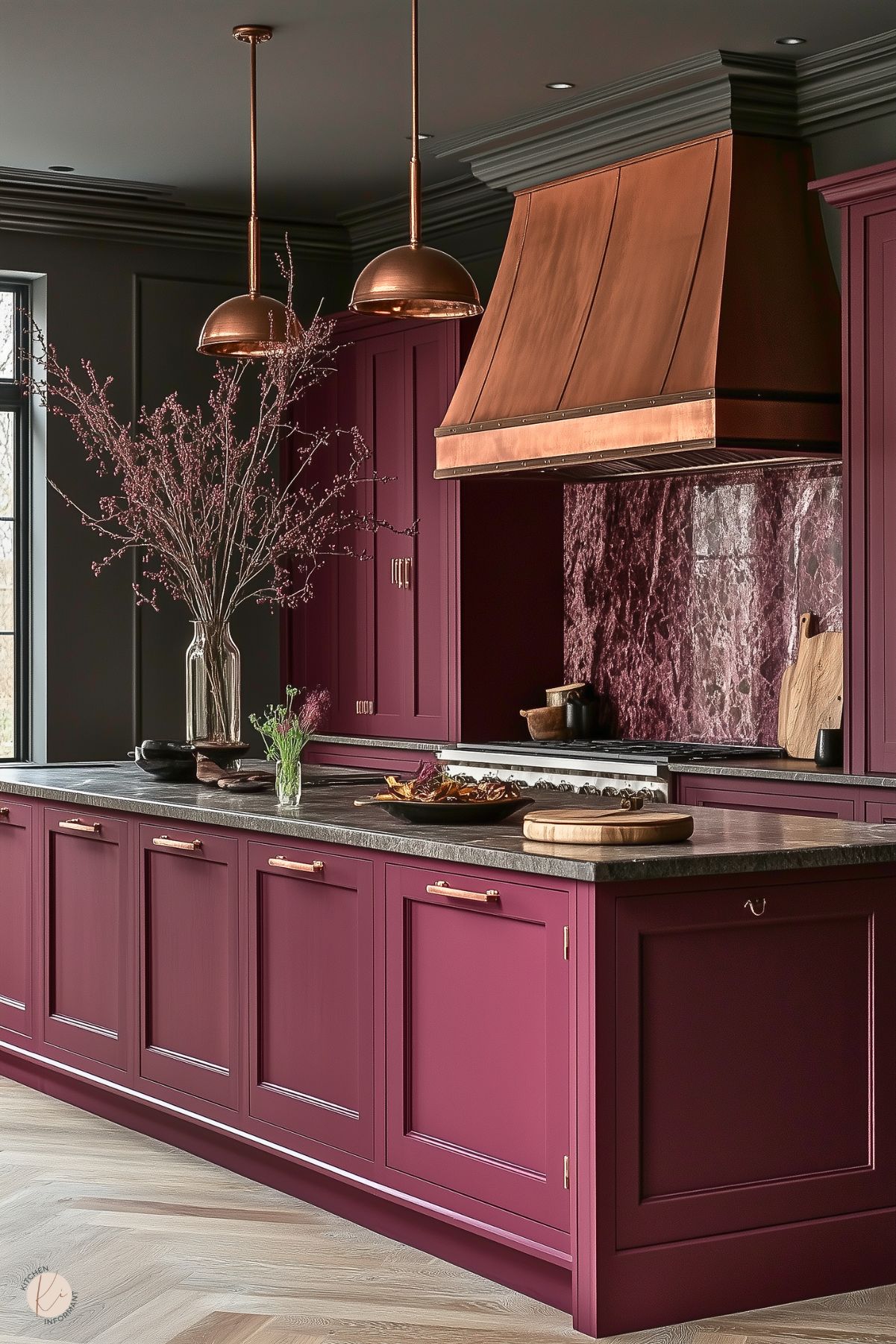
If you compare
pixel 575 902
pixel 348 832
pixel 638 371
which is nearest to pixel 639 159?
pixel 638 371

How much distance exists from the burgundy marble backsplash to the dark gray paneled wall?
166 cm

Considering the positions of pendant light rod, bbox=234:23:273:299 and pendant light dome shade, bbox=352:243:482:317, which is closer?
pendant light dome shade, bbox=352:243:482:317

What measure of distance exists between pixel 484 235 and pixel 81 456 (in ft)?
6.05

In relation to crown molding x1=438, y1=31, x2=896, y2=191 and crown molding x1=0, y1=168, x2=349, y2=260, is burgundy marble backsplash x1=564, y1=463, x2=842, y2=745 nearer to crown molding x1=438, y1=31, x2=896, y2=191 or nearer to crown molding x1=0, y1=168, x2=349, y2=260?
crown molding x1=438, y1=31, x2=896, y2=191

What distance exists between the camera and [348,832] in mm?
3668

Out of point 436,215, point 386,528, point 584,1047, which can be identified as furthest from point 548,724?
point 584,1047

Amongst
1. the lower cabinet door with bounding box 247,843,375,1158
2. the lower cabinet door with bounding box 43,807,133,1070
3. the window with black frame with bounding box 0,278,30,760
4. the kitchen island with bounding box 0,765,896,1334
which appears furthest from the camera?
the window with black frame with bounding box 0,278,30,760

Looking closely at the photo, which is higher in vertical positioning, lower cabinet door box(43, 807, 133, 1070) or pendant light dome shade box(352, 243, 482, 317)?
pendant light dome shade box(352, 243, 482, 317)

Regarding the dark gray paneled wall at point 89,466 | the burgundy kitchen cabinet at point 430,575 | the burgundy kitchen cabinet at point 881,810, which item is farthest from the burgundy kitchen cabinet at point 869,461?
the dark gray paneled wall at point 89,466

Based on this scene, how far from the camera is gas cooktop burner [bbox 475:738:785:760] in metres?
5.65

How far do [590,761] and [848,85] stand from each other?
7.40ft

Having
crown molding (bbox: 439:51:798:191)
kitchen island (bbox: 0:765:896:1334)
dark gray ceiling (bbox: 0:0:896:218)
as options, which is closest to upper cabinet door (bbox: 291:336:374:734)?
dark gray ceiling (bbox: 0:0:896:218)

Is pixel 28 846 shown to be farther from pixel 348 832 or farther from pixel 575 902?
pixel 575 902

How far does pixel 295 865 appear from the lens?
3.85 m
